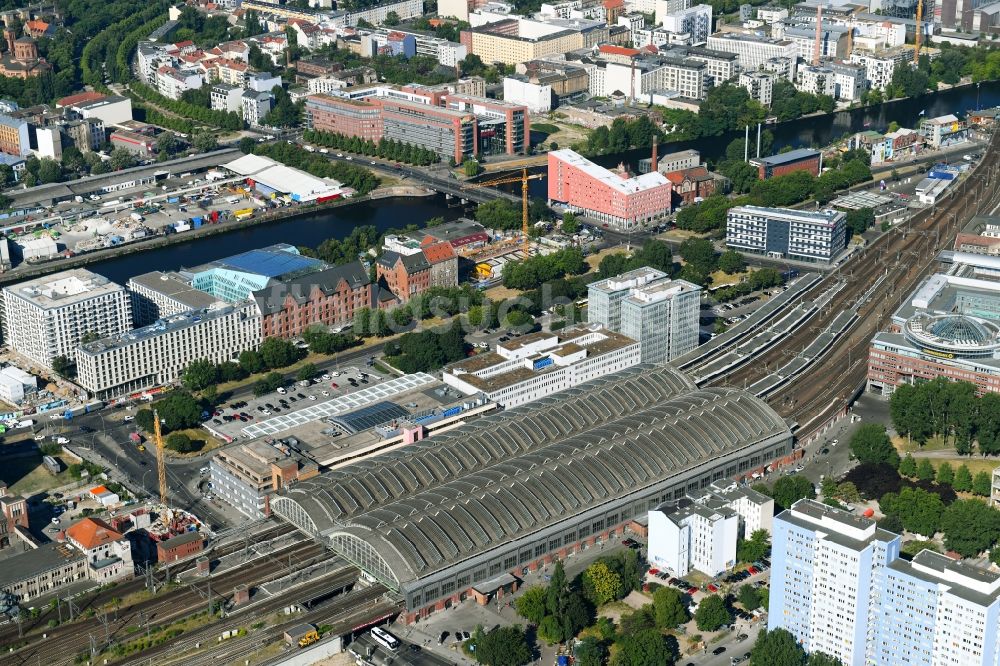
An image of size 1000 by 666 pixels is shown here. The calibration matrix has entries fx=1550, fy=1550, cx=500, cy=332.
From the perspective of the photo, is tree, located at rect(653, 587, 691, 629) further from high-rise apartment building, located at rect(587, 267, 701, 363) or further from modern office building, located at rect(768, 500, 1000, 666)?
high-rise apartment building, located at rect(587, 267, 701, 363)

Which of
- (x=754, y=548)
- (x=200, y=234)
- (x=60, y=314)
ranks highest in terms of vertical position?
(x=60, y=314)

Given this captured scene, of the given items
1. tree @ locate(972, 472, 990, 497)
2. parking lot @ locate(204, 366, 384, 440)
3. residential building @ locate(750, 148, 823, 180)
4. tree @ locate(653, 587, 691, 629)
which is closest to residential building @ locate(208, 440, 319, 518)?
parking lot @ locate(204, 366, 384, 440)

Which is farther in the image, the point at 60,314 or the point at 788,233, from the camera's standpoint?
the point at 788,233

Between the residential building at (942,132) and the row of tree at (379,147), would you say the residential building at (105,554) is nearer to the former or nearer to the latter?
the row of tree at (379,147)

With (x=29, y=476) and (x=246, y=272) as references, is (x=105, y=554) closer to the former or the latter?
(x=29, y=476)

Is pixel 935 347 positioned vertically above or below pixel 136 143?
below

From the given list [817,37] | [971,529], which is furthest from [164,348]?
[817,37]

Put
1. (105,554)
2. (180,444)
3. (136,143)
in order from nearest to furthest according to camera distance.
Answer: (105,554)
(180,444)
(136,143)
